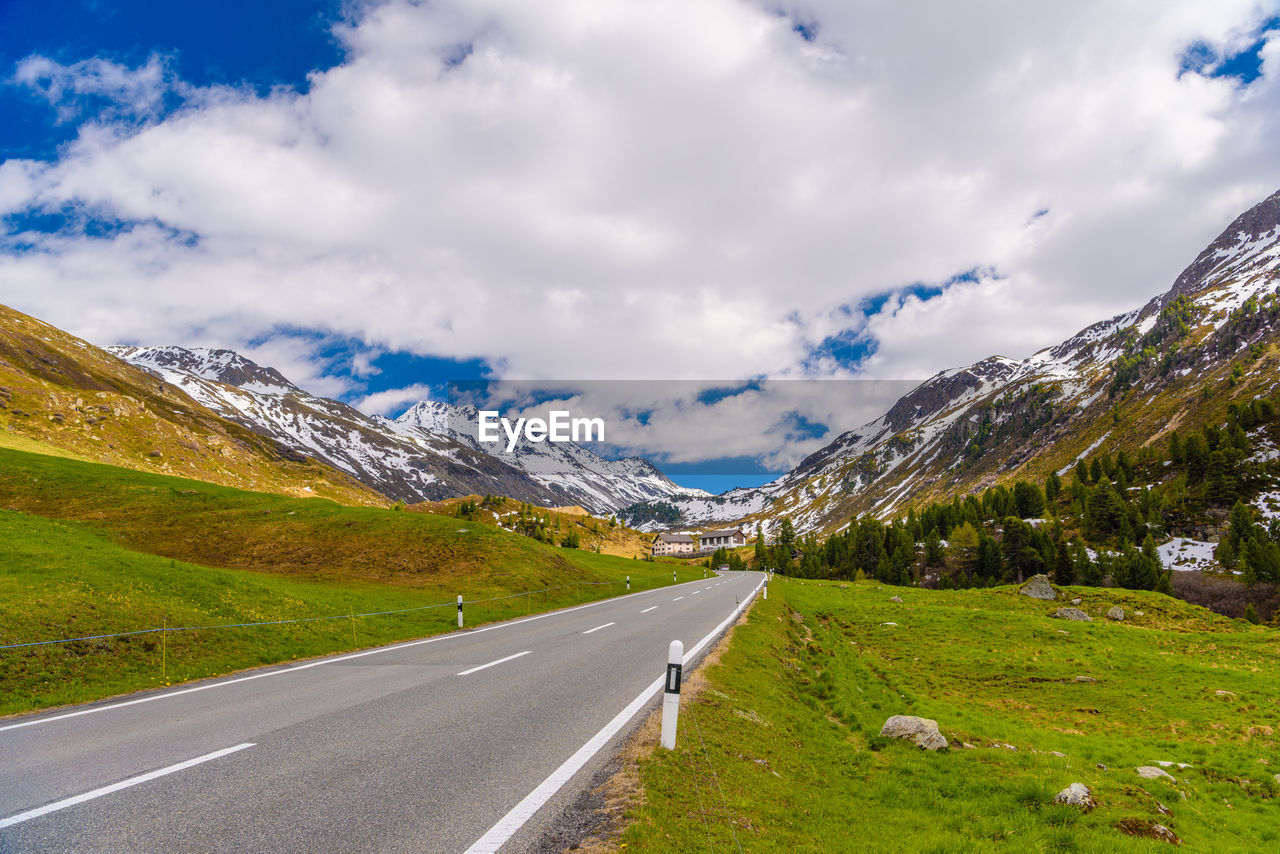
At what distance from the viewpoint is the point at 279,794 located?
6.21 metres

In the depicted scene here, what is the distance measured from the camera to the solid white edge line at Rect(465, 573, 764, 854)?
17.1 ft

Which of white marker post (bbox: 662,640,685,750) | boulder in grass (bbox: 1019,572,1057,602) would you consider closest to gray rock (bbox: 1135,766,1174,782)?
white marker post (bbox: 662,640,685,750)

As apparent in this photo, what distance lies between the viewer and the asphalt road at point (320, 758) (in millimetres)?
5305

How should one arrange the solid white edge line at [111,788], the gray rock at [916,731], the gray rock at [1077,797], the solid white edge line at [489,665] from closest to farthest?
the solid white edge line at [111,788] → the gray rock at [1077,797] → the gray rock at [916,731] → the solid white edge line at [489,665]

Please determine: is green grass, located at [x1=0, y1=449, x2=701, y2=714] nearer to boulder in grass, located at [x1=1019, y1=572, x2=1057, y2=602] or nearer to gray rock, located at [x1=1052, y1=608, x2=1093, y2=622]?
gray rock, located at [x1=1052, y1=608, x2=1093, y2=622]

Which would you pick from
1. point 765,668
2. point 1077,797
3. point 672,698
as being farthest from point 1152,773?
point 672,698

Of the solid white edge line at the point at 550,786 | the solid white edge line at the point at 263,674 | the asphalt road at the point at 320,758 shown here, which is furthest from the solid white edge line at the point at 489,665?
the solid white edge line at the point at 550,786

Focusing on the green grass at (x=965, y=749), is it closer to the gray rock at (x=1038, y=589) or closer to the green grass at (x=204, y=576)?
the green grass at (x=204, y=576)

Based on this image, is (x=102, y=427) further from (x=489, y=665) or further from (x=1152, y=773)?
(x=1152, y=773)

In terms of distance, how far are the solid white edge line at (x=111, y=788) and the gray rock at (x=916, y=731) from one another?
477 inches

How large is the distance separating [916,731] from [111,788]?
44.0 feet

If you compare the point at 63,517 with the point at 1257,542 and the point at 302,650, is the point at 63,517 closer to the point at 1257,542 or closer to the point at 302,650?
the point at 302,650

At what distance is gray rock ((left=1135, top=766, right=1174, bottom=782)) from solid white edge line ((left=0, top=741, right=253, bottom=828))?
16.1 m

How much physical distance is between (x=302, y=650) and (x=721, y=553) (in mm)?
170375
